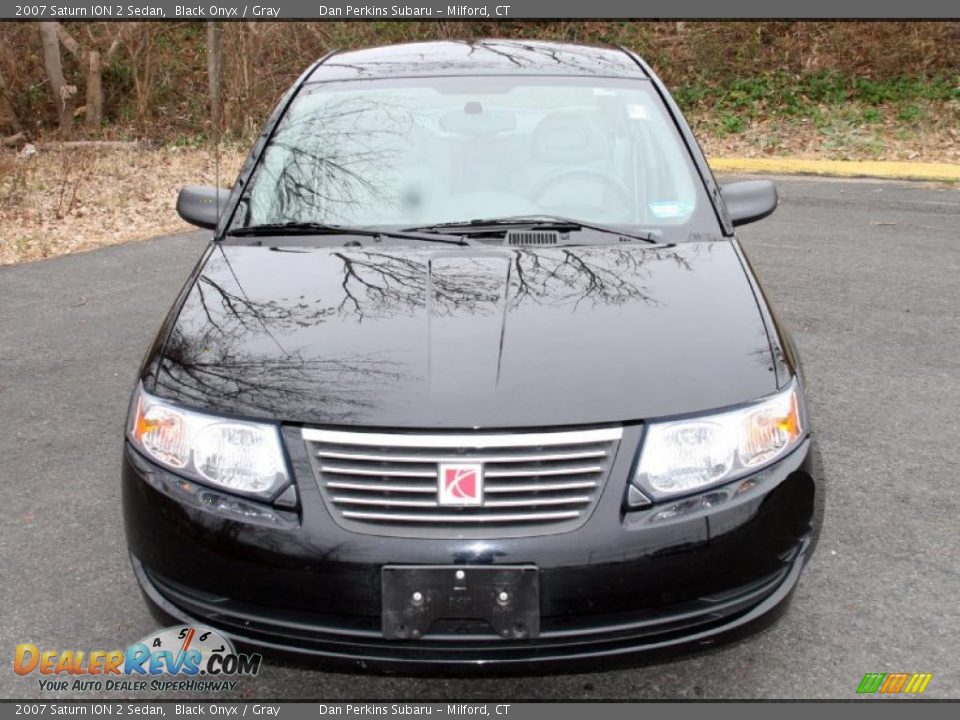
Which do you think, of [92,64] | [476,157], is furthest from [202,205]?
[92,64]

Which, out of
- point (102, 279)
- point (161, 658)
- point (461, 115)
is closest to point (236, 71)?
point (102, 279)

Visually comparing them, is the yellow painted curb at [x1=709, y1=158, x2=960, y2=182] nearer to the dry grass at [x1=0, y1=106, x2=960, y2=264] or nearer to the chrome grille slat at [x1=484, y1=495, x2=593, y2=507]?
the dry grass at [x1=0, y1=106, x2=960, y2=264]

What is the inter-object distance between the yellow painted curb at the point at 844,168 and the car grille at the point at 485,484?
10247 mm

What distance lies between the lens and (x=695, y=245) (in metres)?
3.29

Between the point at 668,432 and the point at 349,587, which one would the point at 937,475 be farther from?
the point at 349,587

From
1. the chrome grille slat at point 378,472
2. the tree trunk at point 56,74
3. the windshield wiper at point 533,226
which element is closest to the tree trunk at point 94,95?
the tree trunk at point 56,74

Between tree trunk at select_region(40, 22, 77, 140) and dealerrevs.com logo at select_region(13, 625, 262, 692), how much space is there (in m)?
14.4

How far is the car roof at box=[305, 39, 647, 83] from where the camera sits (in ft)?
13.1

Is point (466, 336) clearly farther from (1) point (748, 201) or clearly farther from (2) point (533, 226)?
(1) point (748, 201)

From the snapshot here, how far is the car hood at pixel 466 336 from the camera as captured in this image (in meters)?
2.41

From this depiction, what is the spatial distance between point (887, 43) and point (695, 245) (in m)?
14.5

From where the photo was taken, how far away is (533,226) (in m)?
3.38

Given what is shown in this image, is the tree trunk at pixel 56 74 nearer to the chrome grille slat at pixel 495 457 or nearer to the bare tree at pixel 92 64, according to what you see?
the bare tree at pixel 92 64

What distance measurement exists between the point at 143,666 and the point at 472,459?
4.12 feet
